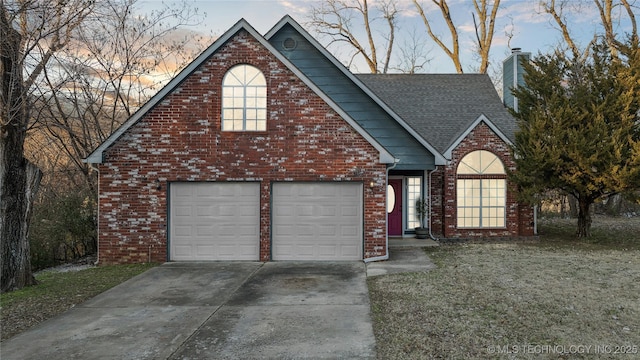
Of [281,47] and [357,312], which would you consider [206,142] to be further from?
[357,312]

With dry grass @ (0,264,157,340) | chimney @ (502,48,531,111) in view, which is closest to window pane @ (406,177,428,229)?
chimney @ (502,48,531,111)

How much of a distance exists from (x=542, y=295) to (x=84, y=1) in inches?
422

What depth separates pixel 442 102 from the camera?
53.7 ft

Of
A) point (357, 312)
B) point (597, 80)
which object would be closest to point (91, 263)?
point (357, 312)

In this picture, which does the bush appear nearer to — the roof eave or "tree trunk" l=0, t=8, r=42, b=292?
"tree trunk" l=0, t=8, r=42, b=292

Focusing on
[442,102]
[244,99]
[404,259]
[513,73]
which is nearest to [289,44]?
[244,99]

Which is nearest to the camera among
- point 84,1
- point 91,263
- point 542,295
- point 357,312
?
point 357,312

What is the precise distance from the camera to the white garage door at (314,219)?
34.6 feet

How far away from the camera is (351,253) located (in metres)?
10.5

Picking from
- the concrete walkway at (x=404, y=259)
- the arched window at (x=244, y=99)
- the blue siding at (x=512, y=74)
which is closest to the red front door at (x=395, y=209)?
the concrete walkway at (x=404, y=259)

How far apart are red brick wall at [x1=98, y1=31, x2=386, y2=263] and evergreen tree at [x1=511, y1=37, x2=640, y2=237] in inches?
219

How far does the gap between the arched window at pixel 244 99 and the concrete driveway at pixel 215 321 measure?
3820 millimetres

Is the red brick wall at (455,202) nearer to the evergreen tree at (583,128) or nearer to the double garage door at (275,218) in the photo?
the evergreen tree at (583,128)

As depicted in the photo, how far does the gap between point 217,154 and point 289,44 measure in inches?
209
